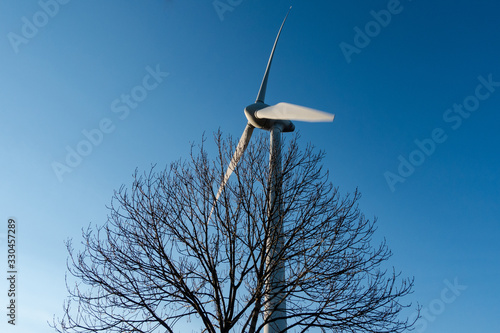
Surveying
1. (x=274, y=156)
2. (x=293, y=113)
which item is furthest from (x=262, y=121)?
(x=274, y=156)

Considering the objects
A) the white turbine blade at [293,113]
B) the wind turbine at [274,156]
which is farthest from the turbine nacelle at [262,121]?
the white turbine blade at [293,113]

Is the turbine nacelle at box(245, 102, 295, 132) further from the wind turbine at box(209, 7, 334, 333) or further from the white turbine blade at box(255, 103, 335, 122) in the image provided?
the white turbine blade at box(255, 103, 335, 122)

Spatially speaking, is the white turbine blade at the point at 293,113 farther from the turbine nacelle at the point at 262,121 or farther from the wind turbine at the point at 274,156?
the turbine nacelle at the point at 262,121

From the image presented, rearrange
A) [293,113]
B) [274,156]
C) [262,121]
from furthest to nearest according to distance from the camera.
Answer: [262,121] → [293,113] → [274,156]

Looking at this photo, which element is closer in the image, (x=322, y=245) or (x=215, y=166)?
(x=322, y=245)

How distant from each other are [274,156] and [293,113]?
3.67 m

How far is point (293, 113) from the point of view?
46.3 ft

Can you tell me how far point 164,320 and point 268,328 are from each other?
281cm

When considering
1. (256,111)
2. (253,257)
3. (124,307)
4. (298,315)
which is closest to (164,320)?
(124,307)

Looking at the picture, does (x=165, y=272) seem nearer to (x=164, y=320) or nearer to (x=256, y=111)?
(x=164, y=320)

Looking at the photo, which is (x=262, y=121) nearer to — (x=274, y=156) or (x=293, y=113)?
(x=293, y=113)

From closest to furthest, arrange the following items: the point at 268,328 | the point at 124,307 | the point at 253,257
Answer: the point at 124,307 < the point at 253,257 < the point at 268,328

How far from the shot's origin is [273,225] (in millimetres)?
9836

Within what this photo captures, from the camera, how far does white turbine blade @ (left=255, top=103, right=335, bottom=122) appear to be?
1268 cm
